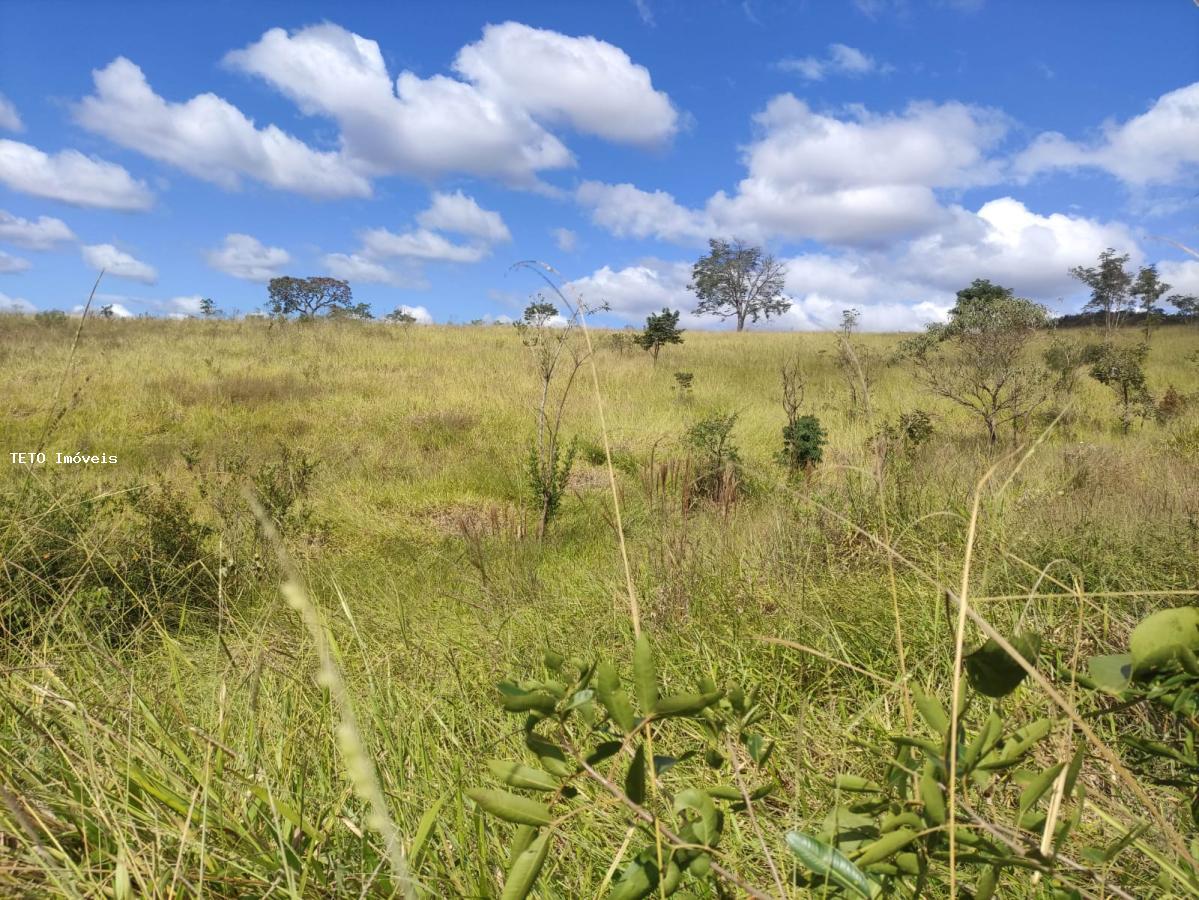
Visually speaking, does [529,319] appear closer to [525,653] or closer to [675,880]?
[525,653]

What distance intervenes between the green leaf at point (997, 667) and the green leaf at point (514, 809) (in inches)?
18.0

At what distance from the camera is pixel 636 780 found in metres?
0.71

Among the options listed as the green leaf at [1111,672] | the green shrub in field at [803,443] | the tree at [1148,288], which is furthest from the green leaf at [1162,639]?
the tree at [1148,288]

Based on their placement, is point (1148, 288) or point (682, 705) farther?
point (1148, 288)

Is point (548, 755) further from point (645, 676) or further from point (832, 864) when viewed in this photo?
point (832, 864)

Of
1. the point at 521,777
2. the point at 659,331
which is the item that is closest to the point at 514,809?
the point at 521,777

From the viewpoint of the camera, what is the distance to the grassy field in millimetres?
1113

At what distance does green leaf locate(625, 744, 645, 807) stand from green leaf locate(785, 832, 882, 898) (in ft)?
0.50

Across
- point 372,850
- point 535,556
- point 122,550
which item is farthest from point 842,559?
point 122,550

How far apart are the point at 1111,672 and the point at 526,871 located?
643 millimetres

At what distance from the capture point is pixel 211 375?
14.3 meters

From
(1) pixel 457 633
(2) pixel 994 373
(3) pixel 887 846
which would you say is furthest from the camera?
(2) pixel 994 373

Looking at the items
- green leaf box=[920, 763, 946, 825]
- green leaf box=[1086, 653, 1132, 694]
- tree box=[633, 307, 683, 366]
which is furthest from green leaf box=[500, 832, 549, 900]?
tree box=[633, 307, 683, 366]

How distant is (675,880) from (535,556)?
4035 millimetres
